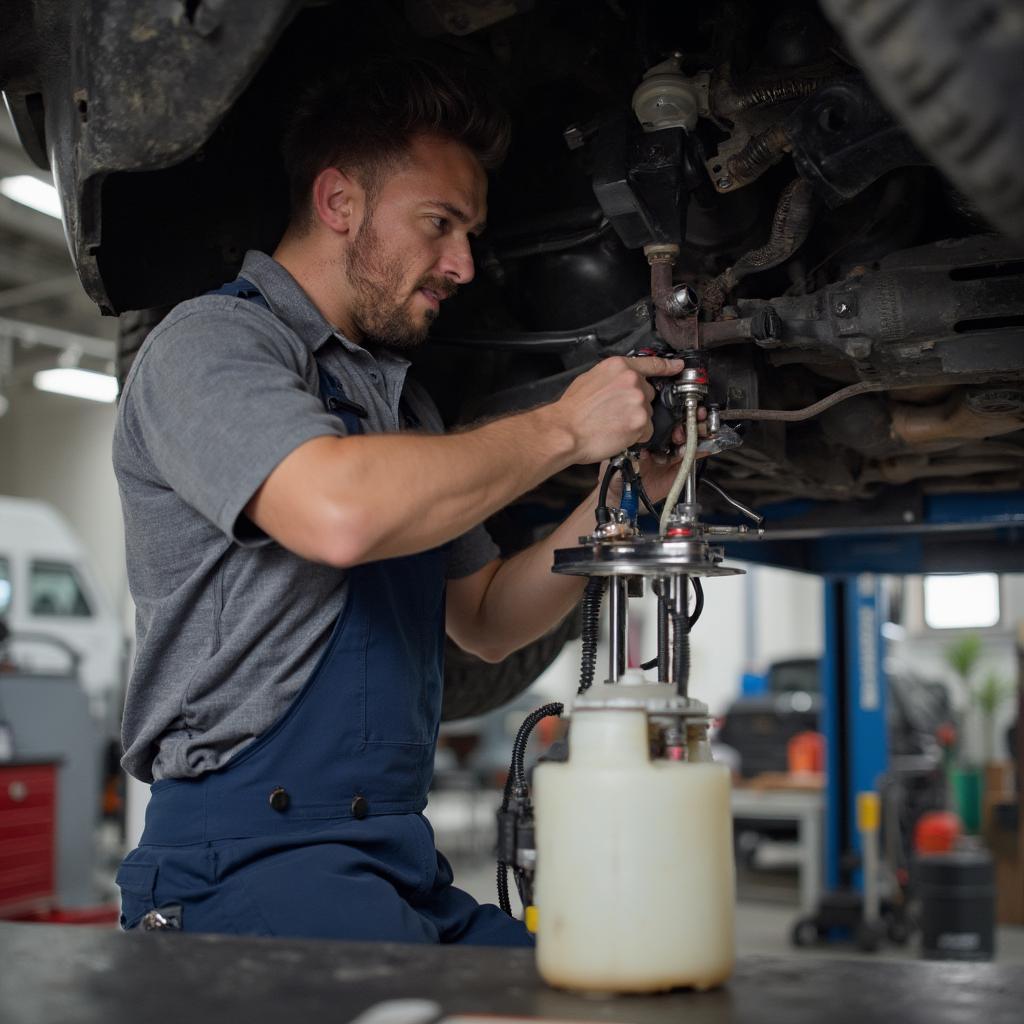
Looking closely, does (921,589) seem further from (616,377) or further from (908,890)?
(616,377)

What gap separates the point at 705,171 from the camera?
4.84 ft

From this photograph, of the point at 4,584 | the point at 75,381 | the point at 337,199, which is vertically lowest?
the point at 4,584

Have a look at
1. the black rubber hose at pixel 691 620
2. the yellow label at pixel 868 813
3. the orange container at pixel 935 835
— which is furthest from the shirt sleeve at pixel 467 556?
the orange container at pixel 935 835

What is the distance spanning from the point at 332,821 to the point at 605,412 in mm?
530

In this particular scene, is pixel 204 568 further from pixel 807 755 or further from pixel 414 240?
pixel 807 755

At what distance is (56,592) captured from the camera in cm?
718

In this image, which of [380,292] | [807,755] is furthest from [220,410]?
[807,755]

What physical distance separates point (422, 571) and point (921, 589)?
465 inches

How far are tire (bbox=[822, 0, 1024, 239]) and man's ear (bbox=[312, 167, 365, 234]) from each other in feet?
2.76

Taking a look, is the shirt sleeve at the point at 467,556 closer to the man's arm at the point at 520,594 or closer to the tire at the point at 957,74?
the man's arm at the point at 520,594

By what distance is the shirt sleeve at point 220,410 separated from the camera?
1.20 metres

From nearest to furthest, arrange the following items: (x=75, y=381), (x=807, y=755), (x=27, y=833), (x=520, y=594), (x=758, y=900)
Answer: (x=520, y=594)
(x=27, y=833)
(x=758, y=900)
(x=807, y=755)
(x=75, y=381)

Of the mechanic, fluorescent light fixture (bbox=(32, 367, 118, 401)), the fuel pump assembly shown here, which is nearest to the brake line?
the mechanic

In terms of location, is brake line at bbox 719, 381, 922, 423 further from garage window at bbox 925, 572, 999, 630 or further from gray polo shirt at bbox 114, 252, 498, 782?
garage window at bbox 925, 572, 999, 630
